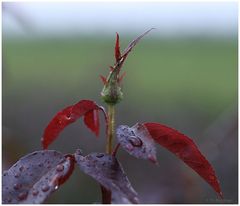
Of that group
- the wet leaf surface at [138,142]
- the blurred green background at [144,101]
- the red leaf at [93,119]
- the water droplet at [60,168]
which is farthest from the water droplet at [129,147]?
the blurred green background at [144,101]

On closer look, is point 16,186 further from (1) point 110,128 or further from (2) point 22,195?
(1) point 110,128

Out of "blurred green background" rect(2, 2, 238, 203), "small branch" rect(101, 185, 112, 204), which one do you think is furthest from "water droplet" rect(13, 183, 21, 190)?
"blurred green background" rect(2, 2, 238, 203)

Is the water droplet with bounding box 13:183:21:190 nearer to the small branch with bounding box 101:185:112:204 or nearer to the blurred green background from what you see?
the small branch with bounding box 101:185:112:204

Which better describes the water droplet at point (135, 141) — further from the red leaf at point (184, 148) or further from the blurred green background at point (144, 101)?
the blurred green background at point (144, 101)

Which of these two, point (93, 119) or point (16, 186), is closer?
point (16, 186)

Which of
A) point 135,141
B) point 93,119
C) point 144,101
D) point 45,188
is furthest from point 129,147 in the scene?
point 144,101
